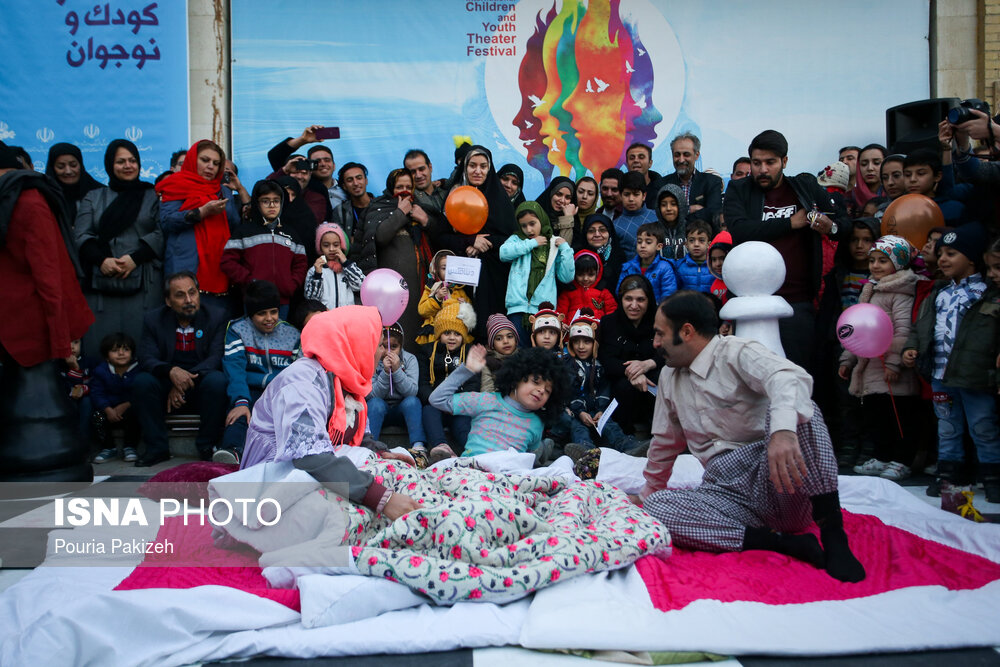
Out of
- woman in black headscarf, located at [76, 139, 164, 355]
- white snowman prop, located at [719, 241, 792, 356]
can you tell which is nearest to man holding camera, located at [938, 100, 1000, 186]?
white snowman prop, located at [719, 241, 792, 356]

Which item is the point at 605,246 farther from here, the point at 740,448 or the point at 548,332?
the point at 740,448

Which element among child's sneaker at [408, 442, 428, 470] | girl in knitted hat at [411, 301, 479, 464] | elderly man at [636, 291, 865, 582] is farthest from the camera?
girl in knitted hat at [411, 301, 479, 464]

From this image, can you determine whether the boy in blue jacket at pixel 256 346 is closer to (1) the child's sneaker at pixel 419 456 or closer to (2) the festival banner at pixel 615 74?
(1) the child's sneaker at pixel 419 456

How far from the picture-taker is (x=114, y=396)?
491 centimetres

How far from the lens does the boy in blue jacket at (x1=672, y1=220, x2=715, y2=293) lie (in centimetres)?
520

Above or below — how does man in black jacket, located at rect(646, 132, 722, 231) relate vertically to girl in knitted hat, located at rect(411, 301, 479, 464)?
above

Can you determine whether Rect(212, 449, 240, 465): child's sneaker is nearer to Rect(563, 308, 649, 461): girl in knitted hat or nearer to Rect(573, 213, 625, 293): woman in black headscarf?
Rect(563, 308, 649, 461): girl in knitted hat

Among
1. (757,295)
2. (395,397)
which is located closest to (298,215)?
(395,397)

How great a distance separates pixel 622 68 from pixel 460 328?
11.0 feet

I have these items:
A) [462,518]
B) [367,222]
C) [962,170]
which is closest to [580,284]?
[367,222]

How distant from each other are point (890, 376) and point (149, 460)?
14.6 ft

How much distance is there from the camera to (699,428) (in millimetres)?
2990

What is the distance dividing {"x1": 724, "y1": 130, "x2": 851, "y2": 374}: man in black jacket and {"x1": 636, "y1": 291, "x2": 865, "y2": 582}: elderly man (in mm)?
1763

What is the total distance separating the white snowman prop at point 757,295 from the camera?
3753 millimetres
